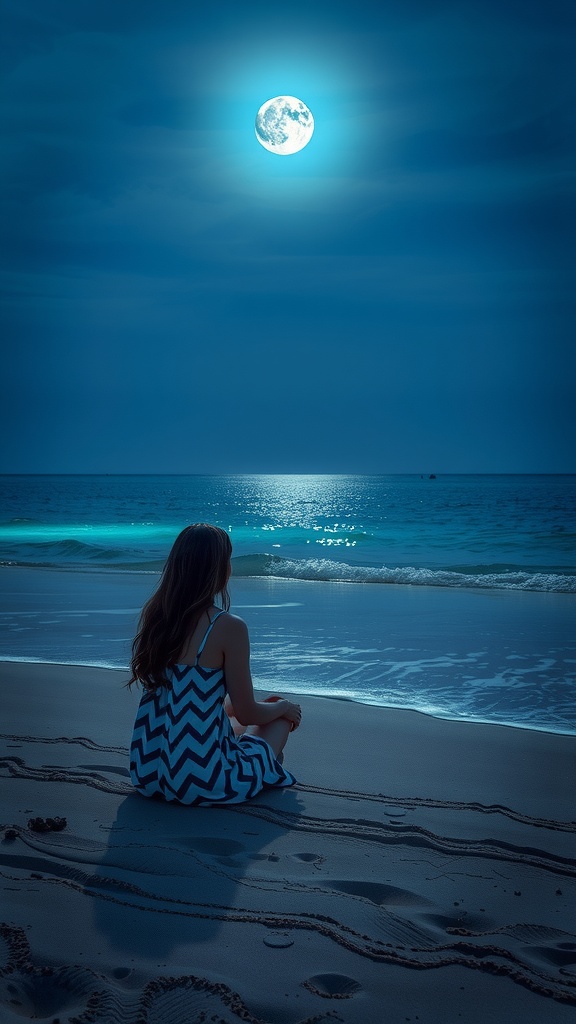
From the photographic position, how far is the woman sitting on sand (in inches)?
142

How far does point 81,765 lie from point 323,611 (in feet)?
22.1

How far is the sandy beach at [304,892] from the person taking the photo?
2160mm

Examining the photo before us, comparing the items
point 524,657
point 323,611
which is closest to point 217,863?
point 524,657

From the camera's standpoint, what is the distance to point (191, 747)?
3.58 meters

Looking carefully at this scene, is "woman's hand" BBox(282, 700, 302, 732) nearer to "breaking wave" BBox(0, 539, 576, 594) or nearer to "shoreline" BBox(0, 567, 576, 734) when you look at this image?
"shoreline" BBox(0, 567, 576, 734)

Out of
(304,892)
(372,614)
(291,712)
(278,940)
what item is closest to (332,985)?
(278,940)

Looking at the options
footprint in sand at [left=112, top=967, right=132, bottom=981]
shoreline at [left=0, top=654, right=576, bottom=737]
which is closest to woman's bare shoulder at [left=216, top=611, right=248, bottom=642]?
footprint in sand at [left=112, top=967, right=132, bottom=981]

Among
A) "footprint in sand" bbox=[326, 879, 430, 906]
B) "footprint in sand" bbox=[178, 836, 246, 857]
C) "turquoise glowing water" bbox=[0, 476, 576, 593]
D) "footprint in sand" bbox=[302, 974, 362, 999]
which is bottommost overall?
"footprint in sand" bbox=[302, 974, 362, 999]

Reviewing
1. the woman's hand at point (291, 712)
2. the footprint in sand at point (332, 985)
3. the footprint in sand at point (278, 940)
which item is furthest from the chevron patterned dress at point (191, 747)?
the footprint in sand at point (332, 985)

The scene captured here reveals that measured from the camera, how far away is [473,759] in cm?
447

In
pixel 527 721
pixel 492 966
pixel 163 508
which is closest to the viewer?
pixel 492 966

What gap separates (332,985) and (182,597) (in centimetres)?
187

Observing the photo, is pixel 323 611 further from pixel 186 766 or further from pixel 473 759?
pixel 186 766

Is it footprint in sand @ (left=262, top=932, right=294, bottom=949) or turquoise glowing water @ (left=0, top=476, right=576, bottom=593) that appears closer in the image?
footprint in sand @ (left=262, top=932, right=294, bottom=949)
